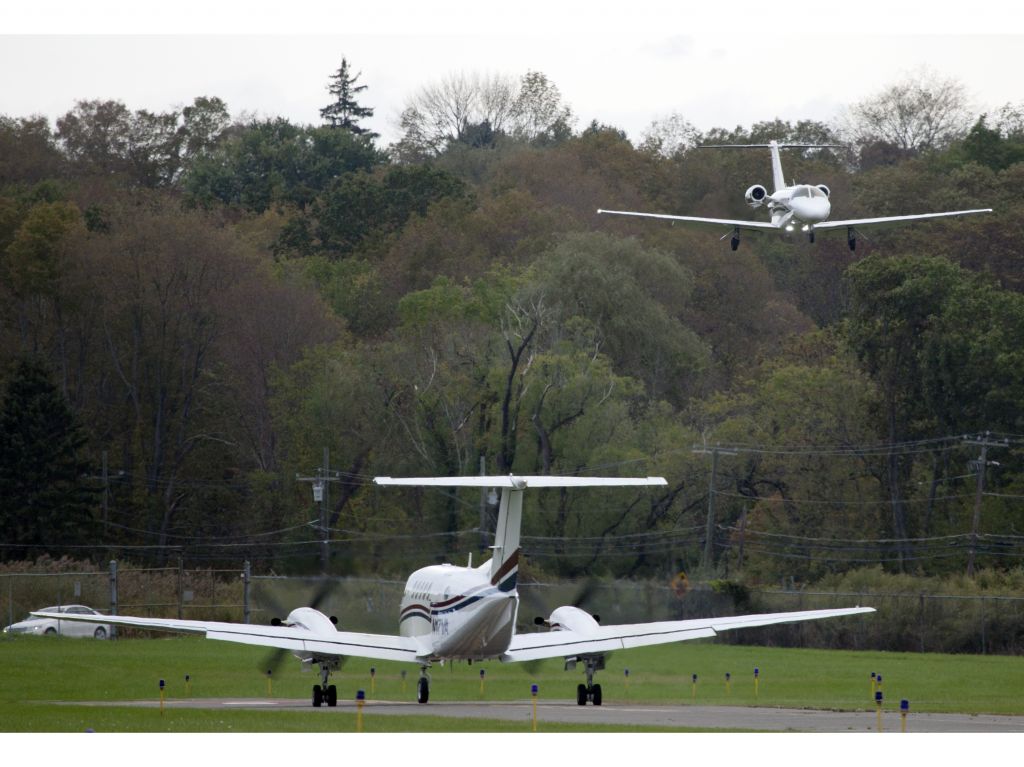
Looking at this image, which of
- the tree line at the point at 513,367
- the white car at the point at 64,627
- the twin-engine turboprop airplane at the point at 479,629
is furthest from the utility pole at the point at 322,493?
the twin-engine turboprop airplane at the point at 479,629

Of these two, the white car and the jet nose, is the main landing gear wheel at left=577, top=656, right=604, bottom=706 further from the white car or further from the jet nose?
the white car

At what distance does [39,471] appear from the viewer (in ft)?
240

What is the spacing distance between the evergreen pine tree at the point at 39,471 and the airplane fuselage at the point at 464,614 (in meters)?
41.6

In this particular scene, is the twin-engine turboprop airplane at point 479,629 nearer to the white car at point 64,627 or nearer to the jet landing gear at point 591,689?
the jet landing gear at point 591,689

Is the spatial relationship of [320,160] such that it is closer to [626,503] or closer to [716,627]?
[626,503]

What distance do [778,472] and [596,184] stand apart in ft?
123

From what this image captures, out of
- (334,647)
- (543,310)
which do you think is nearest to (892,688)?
(334,647)

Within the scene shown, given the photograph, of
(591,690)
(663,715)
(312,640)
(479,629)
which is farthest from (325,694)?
(663,715)

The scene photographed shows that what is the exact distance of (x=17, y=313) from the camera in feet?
289

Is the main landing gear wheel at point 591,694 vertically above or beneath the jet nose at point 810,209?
beneath

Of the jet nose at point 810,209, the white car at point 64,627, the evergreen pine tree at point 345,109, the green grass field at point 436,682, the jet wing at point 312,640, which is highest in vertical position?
the evergreen pine tree at point 345,109

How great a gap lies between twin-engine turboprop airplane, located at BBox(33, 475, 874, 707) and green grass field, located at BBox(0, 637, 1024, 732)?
1.18 m

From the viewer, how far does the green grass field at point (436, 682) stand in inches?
1117

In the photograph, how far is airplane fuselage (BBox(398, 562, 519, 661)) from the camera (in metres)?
31.5
